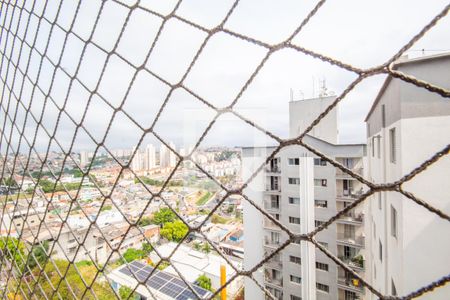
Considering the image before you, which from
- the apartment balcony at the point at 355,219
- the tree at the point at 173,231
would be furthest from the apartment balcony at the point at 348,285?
the tree at the point at 173,231

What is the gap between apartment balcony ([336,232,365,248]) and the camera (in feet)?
13.5

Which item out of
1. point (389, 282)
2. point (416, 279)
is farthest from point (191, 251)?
point (416, 279)

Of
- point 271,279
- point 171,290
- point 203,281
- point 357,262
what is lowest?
point 203,281

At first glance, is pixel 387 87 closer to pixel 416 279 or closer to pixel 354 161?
pixel 416 279

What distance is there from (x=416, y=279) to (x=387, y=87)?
4.42ft

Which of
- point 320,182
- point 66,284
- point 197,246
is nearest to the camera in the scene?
point 66,284

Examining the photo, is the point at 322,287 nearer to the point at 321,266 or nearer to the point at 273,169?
the point at 321,266

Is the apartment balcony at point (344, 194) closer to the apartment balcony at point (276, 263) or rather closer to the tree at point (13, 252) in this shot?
the apartment balcony at point (276, 263)

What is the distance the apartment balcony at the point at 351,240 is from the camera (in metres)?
4.12

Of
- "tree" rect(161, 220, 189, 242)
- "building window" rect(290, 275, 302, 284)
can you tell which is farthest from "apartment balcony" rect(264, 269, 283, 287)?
"tree" rect(161, 220, 189, 242)

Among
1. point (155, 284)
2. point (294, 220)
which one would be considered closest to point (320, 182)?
point (294, 220)

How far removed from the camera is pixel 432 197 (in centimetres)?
122

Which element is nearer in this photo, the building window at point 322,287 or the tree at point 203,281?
the building window at point 322,287

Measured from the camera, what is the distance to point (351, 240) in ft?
13.7
